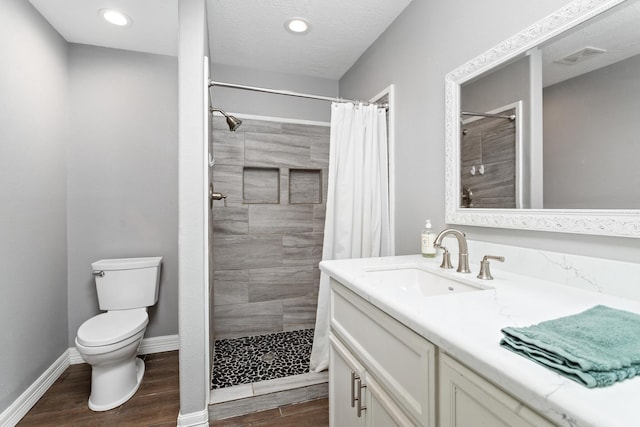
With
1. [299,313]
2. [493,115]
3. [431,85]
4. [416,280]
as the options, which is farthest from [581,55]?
[299,313]

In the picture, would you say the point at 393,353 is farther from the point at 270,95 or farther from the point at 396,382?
the point at 270,95

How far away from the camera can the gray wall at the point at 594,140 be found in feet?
2.73

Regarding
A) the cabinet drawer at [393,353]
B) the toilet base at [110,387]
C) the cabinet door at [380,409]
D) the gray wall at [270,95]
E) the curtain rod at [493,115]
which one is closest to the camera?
the cabinet drawer at [393,353]

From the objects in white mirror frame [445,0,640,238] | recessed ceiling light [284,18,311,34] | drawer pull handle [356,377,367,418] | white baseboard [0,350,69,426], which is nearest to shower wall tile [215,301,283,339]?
white baseboard [0,350,69,426]

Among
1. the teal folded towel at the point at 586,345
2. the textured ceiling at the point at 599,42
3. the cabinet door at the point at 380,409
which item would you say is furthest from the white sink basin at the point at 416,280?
the textured ceiling at the point at 599,42

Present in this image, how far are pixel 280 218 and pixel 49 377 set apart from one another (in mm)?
1904

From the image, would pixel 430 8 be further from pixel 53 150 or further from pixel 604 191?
pixel 53 150

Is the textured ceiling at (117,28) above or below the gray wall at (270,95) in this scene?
above

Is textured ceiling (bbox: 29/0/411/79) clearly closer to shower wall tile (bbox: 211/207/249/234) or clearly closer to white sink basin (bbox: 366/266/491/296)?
shower wall tile (bbox: 211/207/249/234)

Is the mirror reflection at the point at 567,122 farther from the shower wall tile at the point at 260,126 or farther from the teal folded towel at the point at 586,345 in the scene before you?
the shower wall tile at the point at 260,126

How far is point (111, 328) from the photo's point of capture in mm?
1764

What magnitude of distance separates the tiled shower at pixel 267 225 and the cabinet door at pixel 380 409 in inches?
67.8

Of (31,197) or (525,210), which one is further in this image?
(31,197)

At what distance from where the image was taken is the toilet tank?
2041mm
